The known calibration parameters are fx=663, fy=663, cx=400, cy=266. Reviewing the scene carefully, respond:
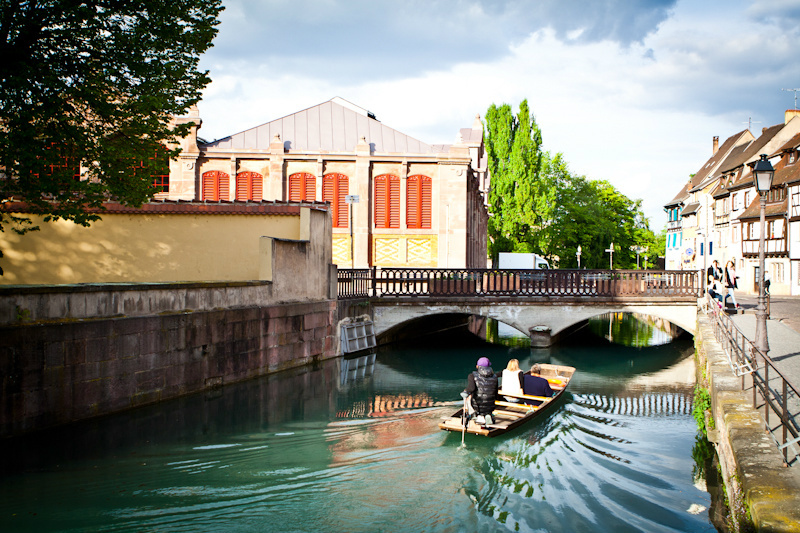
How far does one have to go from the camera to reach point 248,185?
1362 inches

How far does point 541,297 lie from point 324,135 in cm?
1625

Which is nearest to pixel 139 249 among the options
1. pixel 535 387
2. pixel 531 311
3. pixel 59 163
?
pixel 59 163

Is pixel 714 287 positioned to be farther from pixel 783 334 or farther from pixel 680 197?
pixel 680 197

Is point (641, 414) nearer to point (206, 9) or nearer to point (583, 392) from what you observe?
point (583, 392)

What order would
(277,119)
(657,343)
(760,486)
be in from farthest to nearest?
(277,119)
(657,343)
(760,486)

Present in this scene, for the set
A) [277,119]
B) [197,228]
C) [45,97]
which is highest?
[277,119]

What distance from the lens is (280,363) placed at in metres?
20.0

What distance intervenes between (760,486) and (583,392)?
12.8 meters

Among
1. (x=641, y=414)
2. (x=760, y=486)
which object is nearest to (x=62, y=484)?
(x=760, y=486)

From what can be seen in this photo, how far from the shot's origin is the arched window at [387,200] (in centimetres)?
3431

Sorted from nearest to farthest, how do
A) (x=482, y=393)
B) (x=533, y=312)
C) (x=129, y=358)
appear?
(x=482, y=393)
(x=129, y=358)
(x=533, y=312)

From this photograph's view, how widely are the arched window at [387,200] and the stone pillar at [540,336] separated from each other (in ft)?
34.3

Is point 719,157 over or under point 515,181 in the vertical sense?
over

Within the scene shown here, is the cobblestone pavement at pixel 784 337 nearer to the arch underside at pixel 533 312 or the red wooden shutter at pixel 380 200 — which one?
the arch underside at pixel 533 312
